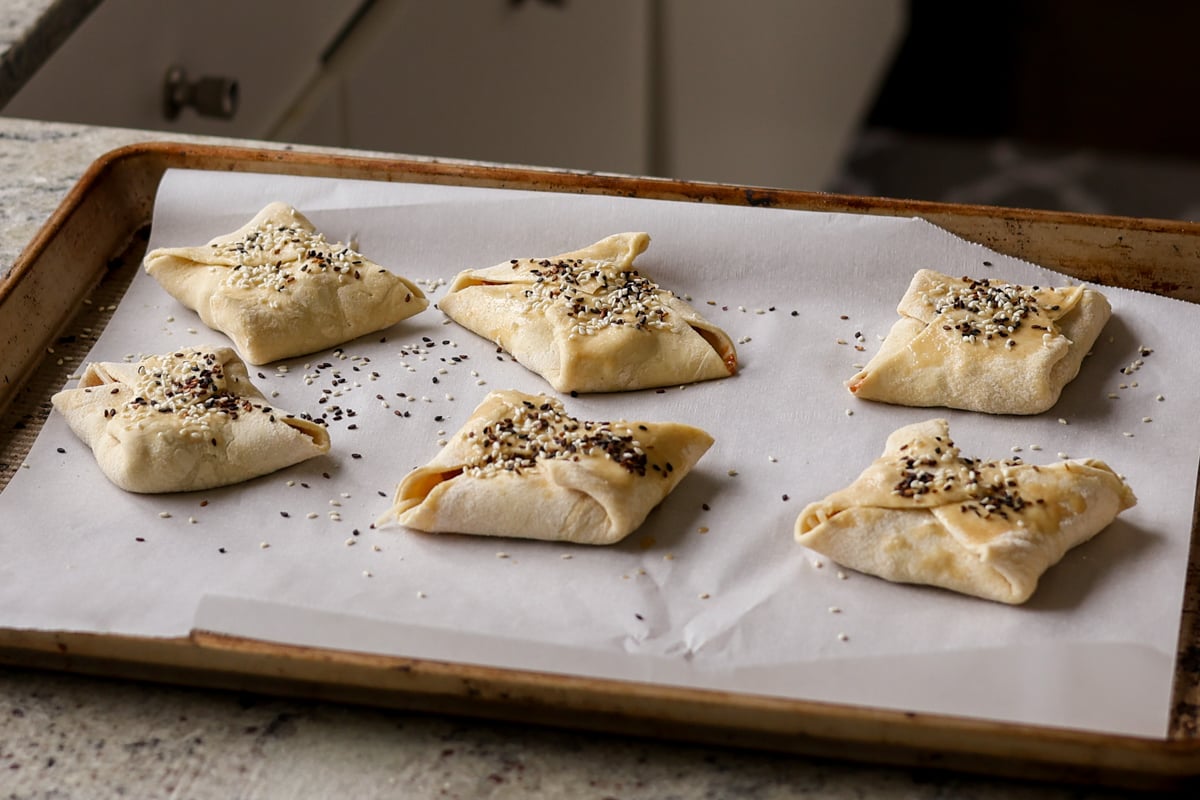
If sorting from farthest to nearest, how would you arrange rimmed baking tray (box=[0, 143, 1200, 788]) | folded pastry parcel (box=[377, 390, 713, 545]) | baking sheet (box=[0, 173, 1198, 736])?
folded pastry parcel (box=[377, 390, 713, 545]) → baking sheet (box=[0, 173, 1198, 736]) → rimmed baking tray (box=[0, 143, 1200, 788])

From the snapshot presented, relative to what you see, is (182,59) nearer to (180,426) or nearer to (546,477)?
(180,426)

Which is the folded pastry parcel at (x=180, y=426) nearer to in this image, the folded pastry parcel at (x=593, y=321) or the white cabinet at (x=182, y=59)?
Result: the folded pastry parcel at (x=593, y=321)

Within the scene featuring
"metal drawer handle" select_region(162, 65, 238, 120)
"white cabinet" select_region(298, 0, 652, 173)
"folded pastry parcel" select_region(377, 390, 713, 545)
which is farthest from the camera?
"white cabinet" select_region(298, 0, 652, 173)

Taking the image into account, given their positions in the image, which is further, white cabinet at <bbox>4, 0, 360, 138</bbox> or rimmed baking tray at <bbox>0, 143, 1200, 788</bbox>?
white cabinet at <bbox>4, 0, 360, 138</bbox>

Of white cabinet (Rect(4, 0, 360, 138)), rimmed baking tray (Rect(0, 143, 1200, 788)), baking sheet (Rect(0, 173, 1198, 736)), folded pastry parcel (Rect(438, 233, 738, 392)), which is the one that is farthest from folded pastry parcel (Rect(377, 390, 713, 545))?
white cabinet (Rect(4, 0, 360, 138))

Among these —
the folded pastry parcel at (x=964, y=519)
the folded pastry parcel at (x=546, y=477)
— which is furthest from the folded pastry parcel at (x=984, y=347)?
the folded pastry parcel at (x=546, y=477)

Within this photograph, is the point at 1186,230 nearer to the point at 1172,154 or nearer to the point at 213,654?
the point at 213,654

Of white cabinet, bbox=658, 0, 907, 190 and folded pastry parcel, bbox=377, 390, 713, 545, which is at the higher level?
folded pastry parcel, bbox=377, 390, 713, 545

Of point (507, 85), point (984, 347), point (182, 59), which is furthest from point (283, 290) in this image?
point (507, 85)

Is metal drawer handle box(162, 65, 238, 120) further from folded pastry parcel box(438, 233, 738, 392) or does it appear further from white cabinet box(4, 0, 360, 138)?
folded pastry parcel box(438, 233, 738, 392)
